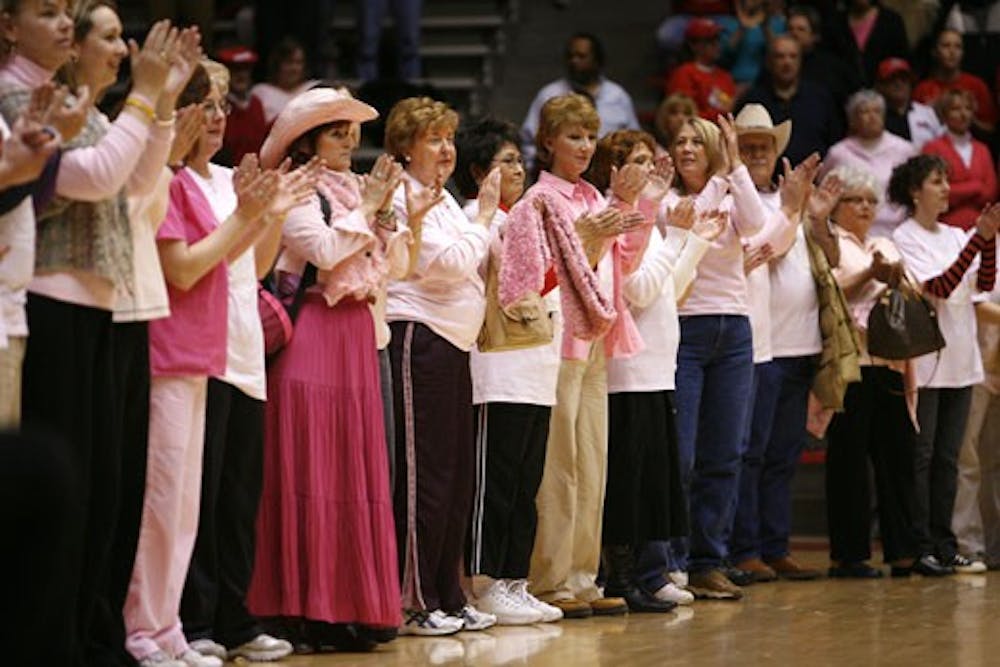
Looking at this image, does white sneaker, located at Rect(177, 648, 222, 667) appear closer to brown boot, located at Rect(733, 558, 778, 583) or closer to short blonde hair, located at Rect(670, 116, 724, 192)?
short blonde hair, located at Rect(670, 116, 724, 192)

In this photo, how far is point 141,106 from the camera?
4.96 metres

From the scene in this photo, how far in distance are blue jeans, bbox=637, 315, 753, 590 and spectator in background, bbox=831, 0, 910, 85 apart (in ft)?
Result: 14.5

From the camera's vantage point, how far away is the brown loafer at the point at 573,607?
7.16 meters

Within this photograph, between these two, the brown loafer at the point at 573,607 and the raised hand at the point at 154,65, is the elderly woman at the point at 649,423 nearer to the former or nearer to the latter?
the brown loafer at the point at 573,607

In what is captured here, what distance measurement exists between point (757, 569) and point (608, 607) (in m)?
1.30

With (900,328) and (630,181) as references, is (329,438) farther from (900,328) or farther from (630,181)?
(900,328)

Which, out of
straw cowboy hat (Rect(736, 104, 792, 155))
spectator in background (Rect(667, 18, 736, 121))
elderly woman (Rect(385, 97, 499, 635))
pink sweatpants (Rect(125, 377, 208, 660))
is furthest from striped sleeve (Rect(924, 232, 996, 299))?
pink sweatpants (Rect(125, 377, 208, 660))

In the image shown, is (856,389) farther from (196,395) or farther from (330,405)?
(196,395)

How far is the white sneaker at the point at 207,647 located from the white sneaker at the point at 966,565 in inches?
163

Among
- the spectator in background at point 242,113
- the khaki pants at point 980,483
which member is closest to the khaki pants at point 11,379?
the khaki pants at point 980,483

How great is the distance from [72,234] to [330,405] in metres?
1.27

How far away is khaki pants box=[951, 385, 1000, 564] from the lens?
929 cm

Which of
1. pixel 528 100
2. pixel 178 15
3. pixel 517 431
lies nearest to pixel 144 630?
pixel 517 431

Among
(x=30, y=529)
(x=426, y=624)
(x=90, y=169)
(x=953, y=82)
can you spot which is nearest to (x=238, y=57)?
(x=953, y=82)
